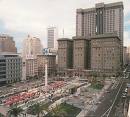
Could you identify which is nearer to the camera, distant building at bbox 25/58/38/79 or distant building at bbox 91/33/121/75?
distant building at bbox 91/33/121/75

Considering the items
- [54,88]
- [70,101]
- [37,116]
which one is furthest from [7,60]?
[37,116]

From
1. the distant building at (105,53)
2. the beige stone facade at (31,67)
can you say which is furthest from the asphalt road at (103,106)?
A: the beige stone facade at (31,67)

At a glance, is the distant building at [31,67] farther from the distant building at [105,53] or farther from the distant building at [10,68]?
the distant building at [105,53]

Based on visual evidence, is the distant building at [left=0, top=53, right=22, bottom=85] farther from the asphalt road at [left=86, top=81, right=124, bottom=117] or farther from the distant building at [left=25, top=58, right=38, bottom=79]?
the asphalt road at [left=86, top=81, right=124, bottom=117]

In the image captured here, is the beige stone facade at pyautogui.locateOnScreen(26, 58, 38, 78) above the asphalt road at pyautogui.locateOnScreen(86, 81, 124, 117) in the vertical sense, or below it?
above

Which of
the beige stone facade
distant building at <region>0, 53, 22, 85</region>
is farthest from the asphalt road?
the beige stone facade

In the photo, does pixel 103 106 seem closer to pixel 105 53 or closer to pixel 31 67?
pixel 105 53
